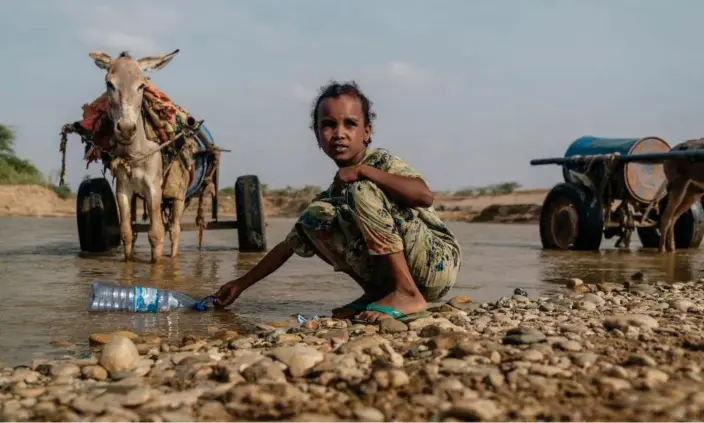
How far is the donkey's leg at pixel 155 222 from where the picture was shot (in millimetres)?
7516

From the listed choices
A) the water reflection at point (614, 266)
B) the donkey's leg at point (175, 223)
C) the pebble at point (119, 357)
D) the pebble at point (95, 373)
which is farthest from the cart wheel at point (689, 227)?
the pebble at point (95, 373)

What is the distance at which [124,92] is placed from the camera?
7.10 metres

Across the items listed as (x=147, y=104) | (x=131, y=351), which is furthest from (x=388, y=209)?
(x=147, y=104)

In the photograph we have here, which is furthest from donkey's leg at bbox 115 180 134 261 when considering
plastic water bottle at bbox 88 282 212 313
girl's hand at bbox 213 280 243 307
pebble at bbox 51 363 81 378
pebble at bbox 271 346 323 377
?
pebble at bbox 271 346 323 377

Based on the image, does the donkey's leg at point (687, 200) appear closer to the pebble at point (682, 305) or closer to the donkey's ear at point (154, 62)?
the pebble at point (682, 305)

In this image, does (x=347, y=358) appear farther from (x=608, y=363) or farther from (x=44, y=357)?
(x=44, y=357)

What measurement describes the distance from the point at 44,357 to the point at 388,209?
1666 millimetres

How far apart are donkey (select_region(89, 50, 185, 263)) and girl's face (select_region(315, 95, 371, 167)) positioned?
3.83 meters

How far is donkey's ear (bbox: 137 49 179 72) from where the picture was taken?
7555 millimetres

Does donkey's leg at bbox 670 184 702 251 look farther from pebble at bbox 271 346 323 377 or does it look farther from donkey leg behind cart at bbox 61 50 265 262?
pebble at bbox 271 346 323 377

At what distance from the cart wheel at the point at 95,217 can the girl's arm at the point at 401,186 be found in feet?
19.7

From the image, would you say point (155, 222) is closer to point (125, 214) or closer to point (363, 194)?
point (125, 214)

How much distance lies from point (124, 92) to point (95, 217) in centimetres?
220

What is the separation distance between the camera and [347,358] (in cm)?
244
